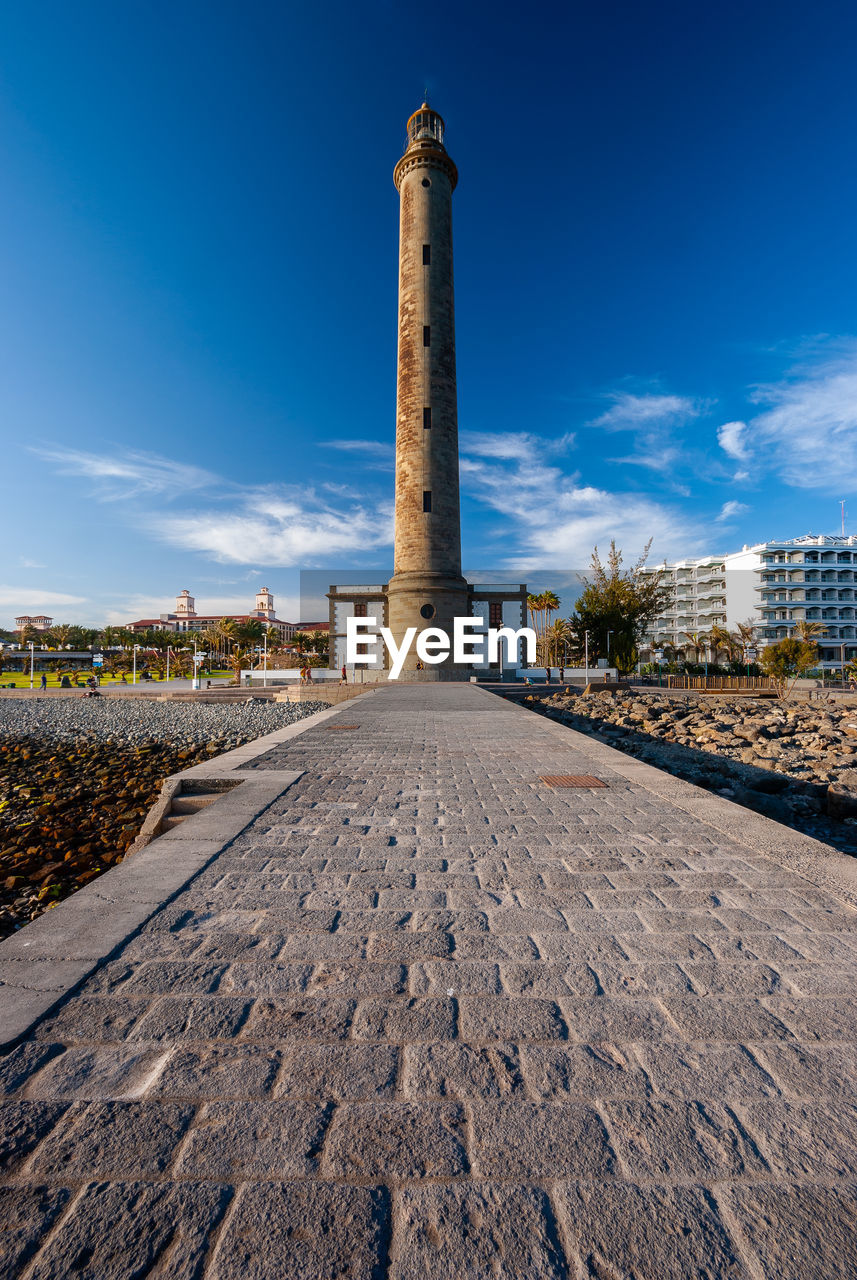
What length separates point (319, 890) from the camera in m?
3.32

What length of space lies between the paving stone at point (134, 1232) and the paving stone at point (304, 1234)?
59 millimetres

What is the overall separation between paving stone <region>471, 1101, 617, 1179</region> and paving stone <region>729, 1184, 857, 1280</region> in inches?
12.8

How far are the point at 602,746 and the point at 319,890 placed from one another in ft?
18.9

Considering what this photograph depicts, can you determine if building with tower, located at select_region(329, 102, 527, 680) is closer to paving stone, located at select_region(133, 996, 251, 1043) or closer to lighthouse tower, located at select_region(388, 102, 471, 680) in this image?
lighthouse tower, located at select_region(388, 102, 471, 680)

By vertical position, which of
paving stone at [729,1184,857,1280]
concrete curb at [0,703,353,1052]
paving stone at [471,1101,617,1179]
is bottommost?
paving stone at [729,1184,857,1280]

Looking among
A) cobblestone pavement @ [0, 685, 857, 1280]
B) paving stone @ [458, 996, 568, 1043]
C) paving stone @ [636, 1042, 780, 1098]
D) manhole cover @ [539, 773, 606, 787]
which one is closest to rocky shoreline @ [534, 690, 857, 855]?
manhole cover @ [539, 773, 606, 787]

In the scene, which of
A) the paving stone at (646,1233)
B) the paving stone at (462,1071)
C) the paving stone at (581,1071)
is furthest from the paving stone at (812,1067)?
the paving stone at (462,1071)

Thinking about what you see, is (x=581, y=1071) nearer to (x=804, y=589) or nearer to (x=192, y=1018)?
(x=192, y=1018)

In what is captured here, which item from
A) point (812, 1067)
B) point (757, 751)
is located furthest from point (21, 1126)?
point (757, 751)

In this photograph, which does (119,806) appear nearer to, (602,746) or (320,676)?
(602,746)

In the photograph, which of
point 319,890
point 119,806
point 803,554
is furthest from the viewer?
point 803,554

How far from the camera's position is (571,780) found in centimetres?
618

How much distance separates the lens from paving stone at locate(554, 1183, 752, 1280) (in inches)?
52.6


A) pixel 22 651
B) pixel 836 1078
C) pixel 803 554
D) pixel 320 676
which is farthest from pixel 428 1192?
pixel 22 651
